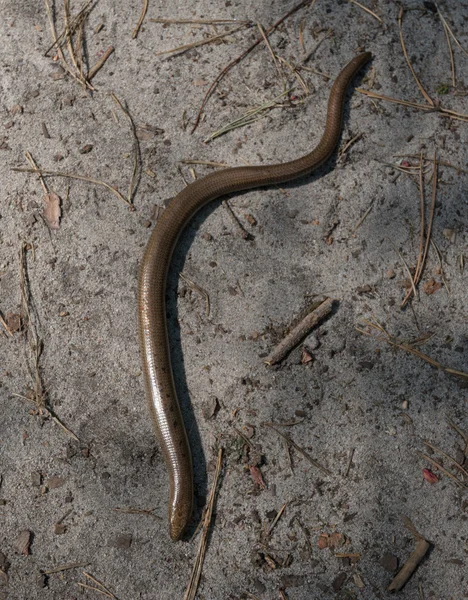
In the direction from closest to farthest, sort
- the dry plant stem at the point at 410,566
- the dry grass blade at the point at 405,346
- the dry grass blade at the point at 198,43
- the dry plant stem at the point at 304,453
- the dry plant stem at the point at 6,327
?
1. the dry plant stem at the point at 410,566
2. the dry plant stem at the point at 304,453
3. the dry grass blade at the point at 405,346
4. the dry plant stem at the point at 6,327
5. the dry grass blade at the point at 198,43

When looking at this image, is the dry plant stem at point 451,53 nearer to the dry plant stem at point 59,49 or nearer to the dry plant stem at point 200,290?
the dry plant stem at point 200,290

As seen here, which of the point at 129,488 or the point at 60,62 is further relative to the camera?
the point at 60,62

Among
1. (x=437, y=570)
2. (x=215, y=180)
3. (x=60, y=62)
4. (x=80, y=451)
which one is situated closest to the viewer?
(x=437, y=570)

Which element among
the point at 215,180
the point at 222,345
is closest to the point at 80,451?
the point at 222,345

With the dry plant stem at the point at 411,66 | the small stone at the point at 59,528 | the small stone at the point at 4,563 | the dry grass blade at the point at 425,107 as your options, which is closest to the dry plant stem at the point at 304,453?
the small stone at the point at 59,528

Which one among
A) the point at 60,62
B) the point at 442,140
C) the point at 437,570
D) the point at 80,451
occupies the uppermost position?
the point at 60,62

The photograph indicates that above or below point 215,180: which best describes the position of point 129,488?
below

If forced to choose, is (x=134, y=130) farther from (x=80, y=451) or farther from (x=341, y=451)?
(x=341, y=451)

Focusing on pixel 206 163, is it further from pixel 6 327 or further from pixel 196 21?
pixel 6 327
